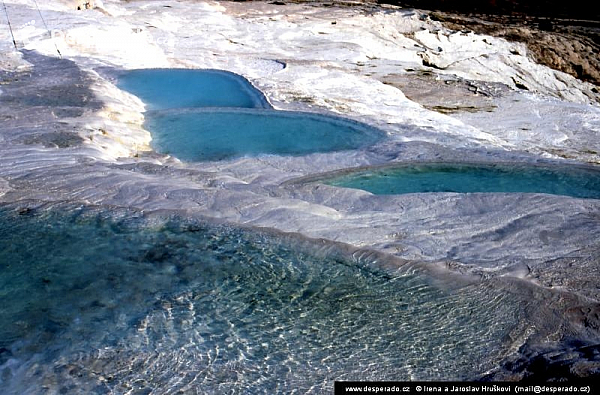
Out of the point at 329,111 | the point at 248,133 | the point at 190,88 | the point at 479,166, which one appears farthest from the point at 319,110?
the point at 479,166

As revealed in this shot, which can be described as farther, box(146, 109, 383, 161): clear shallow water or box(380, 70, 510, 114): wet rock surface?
box(380, 70, 510, 114): wet rock surface

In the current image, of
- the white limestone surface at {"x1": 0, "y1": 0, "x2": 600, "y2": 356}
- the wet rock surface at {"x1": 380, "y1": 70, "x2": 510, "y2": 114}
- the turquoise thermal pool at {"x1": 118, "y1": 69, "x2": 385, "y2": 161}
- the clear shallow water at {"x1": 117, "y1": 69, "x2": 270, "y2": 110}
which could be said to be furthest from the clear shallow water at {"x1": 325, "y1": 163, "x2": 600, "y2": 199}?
the wet rock surface at {"x1": 380, "y1": 70, "x2": 510, "y2": 114}

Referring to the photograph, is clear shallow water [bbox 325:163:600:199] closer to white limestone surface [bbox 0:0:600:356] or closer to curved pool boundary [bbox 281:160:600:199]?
curved pool boundary [bbox 281:160:600:199]

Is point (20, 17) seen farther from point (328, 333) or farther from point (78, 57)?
point (328, 333)

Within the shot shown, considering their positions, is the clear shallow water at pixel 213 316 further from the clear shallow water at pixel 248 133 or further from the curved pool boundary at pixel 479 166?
the clear shallow water at pixel 248 133

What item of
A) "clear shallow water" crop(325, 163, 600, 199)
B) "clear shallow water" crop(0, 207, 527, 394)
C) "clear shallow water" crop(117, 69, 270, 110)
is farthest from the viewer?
"clear shallow water" crop(117, 69, 270, 110)

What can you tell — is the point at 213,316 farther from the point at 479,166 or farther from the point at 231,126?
the point at 231,126

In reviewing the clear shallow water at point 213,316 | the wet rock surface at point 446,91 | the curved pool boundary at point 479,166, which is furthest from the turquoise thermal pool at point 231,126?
the wet rock surface at point 446,91

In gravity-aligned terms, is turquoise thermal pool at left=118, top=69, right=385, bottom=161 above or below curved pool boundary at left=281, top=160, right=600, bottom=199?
below
